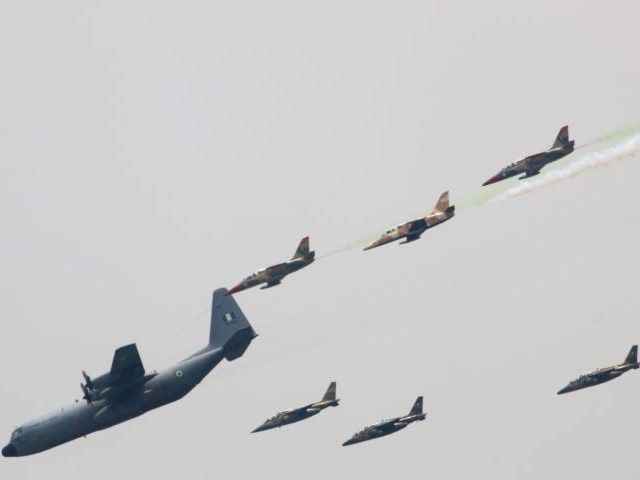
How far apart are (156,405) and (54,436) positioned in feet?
27.8

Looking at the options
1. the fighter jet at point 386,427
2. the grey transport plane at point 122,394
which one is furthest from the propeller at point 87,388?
the fighter jet at point 386,427

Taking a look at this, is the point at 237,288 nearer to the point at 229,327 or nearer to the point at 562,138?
the point at 229,327

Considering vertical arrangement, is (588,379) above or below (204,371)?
below

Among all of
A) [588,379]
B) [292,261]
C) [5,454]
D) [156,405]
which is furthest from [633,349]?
[5,454]

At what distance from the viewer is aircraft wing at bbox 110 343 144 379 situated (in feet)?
437

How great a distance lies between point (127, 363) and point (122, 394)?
303 cm

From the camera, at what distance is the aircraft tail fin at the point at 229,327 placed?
452 feet

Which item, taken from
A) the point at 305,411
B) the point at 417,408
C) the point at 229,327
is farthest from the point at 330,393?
the point at 229,327

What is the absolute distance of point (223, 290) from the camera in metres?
144

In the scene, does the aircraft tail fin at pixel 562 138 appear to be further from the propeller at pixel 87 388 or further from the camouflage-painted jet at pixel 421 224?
the propeller at pixel 87 388

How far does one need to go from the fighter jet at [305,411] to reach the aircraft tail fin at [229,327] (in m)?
12.9

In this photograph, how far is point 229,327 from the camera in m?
141

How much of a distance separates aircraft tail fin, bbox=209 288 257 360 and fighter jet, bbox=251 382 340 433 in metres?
12.9

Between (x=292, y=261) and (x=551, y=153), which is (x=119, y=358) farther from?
(x=551, y=153)
